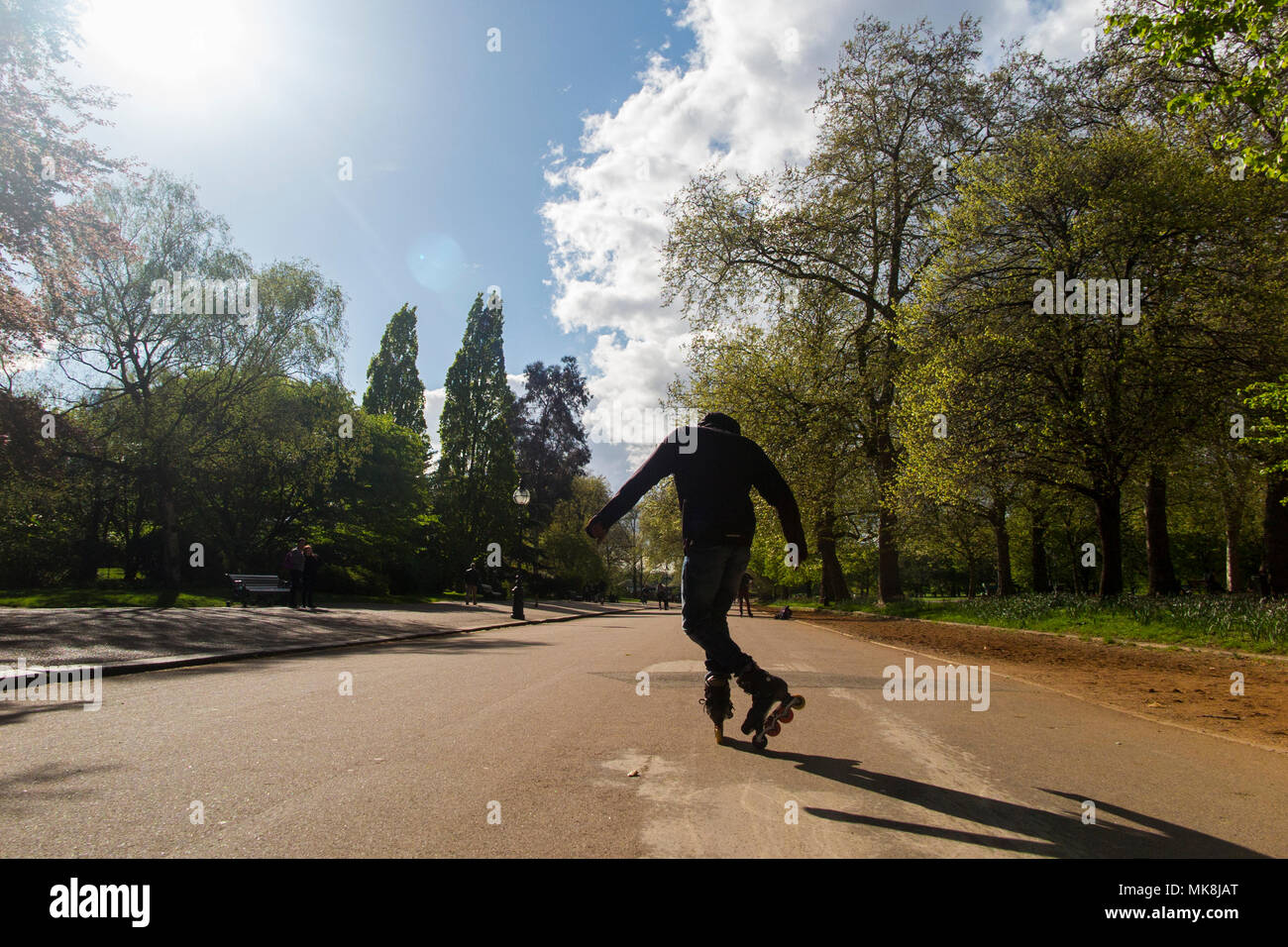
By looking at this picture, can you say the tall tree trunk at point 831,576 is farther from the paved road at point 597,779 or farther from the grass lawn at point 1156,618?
the paved road at point 597,779

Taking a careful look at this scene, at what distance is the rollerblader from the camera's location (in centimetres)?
451

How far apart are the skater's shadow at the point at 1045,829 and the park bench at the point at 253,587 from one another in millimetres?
22131

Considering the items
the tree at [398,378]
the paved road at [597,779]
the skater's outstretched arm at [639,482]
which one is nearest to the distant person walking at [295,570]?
the paved road at [597,779]

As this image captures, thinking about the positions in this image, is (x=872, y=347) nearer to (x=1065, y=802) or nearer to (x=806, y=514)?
(x=806, y=514)

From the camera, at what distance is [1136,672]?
29.3ft

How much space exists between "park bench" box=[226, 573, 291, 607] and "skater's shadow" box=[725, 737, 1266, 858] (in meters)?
22.1

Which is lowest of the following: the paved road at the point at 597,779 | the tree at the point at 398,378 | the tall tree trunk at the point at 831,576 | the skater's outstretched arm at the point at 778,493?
the tall tree trunk at the point at 831,576

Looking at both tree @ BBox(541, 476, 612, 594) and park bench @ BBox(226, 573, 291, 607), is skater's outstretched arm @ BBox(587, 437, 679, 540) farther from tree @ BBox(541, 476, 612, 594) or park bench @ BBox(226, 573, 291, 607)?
tree @ BBox(541, 476, 612, 594)

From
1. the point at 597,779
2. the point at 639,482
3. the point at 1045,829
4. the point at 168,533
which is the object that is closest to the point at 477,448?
the point at 168,533

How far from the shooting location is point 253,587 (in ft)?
74.8

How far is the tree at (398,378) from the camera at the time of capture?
48.7 metres

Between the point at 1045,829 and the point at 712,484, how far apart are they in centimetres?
243
